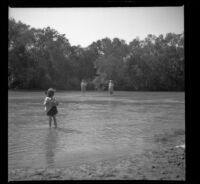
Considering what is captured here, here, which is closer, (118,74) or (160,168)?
(160,168)

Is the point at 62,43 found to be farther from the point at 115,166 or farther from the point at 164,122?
the point at 115,166

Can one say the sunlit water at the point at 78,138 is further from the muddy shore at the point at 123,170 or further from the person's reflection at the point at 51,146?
the muddy shore at the point at 123,170

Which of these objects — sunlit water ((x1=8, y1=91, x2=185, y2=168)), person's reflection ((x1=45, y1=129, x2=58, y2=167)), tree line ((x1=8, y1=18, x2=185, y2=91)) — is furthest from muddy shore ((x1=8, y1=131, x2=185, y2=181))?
tree line ((x1=8, y1=18, x2=185, y2=91))

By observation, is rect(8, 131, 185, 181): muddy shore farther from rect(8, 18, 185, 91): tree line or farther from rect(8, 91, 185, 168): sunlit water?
rect(8, 18, 185, 91): tree line

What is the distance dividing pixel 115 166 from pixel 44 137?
3.37m

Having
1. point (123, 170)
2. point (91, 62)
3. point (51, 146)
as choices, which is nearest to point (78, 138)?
point (51, 146)

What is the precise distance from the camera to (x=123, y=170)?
5.39 metres

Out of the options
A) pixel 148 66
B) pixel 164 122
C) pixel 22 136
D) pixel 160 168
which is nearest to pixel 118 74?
pixel 148 66

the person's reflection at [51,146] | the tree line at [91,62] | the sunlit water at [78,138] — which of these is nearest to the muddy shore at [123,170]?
the sunlit water at [78,138]

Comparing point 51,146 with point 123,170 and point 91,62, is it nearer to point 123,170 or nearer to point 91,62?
point 123,170

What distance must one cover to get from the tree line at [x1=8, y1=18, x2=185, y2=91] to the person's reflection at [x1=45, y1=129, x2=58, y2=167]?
112 ft

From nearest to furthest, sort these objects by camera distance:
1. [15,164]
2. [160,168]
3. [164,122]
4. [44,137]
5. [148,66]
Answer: [160,168], [15,164], [44,137], [164,122], [148,66]

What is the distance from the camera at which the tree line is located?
43.4 metres
